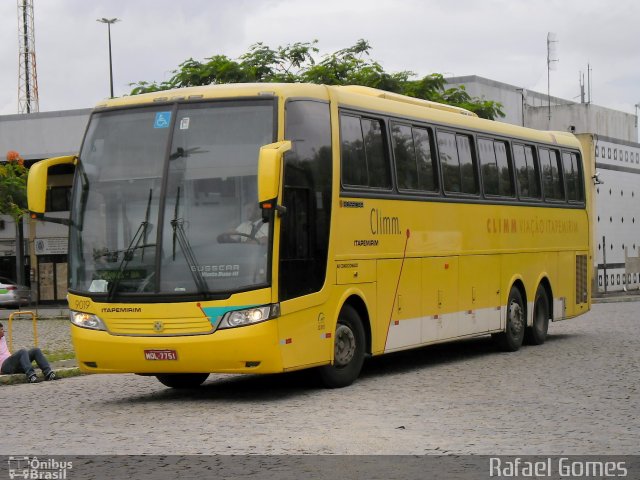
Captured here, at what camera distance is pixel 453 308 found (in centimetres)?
1838

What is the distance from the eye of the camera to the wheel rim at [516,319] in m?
20.6

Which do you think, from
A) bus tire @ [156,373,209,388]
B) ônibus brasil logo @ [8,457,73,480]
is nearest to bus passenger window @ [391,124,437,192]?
bus tire @ [156,373,209,388]

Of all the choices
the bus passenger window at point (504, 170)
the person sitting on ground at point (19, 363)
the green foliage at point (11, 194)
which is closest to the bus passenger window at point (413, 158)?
the bus passenger window at point (504, 170)

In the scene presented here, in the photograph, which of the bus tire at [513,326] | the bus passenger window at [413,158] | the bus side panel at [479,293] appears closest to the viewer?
the bus passenger window at [413,158]

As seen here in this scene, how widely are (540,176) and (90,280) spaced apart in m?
10.5

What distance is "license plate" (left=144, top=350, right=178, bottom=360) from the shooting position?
13.4 meters

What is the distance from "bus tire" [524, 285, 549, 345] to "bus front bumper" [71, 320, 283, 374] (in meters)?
9.16

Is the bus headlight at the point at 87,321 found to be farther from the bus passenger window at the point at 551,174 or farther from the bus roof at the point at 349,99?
the bus passenger window at the point at 551,174

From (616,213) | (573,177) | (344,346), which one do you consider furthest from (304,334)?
(616,213)

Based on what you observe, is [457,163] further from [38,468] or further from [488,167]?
[38,468]

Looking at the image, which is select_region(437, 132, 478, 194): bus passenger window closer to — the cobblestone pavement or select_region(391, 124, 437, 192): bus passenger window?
select_region(391, 124, 437, 192): bus passenger window

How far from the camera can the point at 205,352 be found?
13.2 metres

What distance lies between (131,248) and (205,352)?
1.42 meters

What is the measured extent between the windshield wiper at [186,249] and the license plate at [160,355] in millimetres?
725
